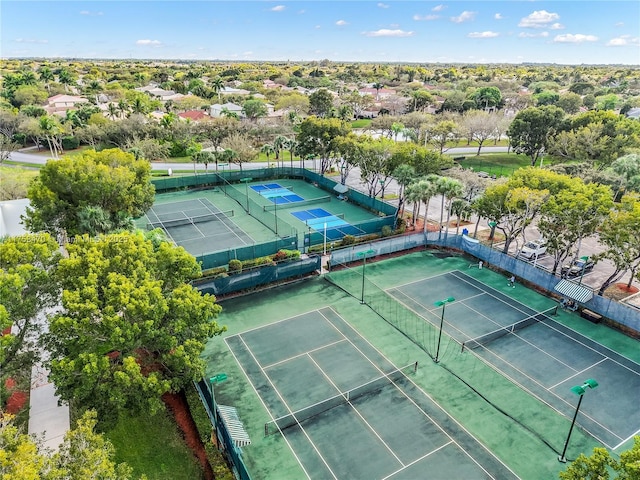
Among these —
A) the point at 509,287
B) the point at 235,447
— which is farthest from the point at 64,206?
the point at 509,287

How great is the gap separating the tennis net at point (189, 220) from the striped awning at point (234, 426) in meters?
25.8

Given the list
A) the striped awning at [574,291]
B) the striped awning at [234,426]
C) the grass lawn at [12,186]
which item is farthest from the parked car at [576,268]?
the grass lawn at [12,186]

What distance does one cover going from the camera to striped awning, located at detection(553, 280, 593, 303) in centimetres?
2731

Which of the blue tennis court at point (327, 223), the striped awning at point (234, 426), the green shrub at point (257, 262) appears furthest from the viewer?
the blue tennis court at point (327, 223)

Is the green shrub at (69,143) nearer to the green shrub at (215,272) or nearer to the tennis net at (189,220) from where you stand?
the tennis net at (189,220)

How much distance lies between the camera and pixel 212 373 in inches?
872

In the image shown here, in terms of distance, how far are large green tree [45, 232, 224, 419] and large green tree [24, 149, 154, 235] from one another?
1134 cm

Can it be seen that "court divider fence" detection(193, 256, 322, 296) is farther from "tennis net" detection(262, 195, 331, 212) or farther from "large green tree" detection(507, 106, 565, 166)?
"large green tree" detection(507, 106, 565, 166)

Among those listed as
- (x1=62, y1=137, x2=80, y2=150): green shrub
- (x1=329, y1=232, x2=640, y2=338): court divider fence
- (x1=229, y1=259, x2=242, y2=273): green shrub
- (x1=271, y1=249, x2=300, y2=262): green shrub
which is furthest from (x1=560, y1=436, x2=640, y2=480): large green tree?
(x1=62, y1=137, x2=80, y2=150): green shrub

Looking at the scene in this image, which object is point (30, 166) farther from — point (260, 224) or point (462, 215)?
point (462, 215)

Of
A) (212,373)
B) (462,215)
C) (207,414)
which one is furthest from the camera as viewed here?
(462,215)

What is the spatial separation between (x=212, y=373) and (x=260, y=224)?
834 inches

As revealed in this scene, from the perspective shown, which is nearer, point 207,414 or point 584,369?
point 207,414

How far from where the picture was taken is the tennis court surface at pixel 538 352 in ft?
66.1
